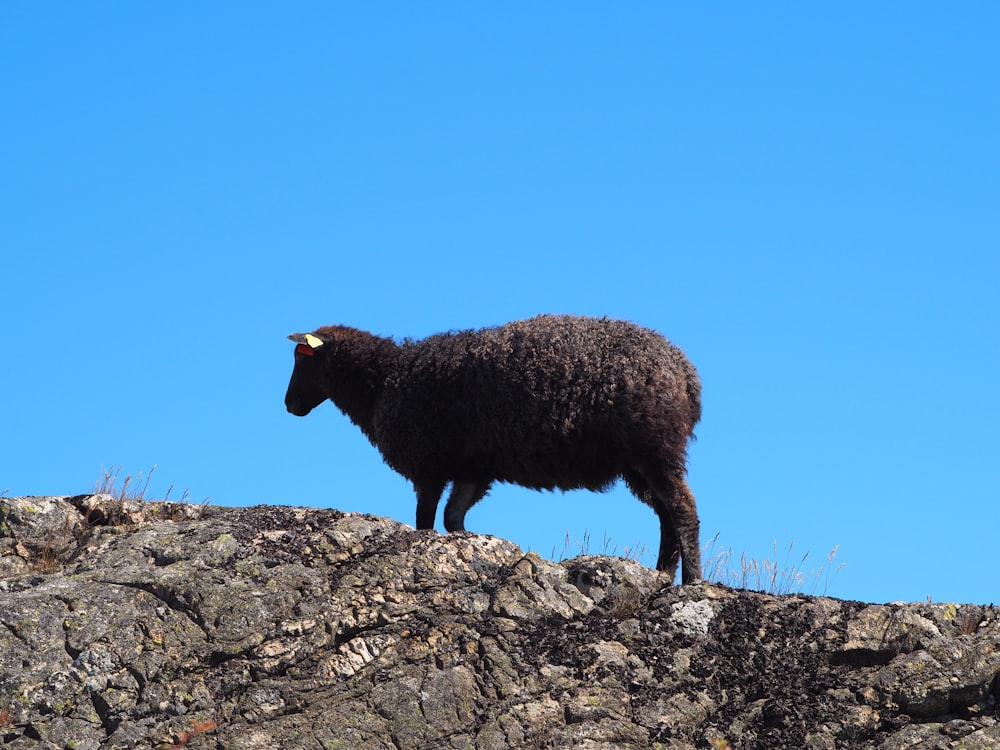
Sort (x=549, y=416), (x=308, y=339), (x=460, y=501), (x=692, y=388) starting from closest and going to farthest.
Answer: (x=549, y=416) < (x=692, y=388) < (x=460, y=501) < (x=308, y=339)

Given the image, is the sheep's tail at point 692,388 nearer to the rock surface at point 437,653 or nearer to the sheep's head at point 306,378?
the rock surface at point 437,653

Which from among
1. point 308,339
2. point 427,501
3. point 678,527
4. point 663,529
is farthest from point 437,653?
point 308,339

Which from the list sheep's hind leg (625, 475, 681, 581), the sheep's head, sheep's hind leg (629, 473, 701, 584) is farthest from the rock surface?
the sheep's head

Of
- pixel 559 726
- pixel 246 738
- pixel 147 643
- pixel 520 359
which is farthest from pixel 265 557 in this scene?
pixel 520 359

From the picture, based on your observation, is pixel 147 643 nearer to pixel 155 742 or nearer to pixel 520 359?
pixel 155 742

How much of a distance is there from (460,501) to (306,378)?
10.4ft

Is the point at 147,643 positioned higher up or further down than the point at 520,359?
further down

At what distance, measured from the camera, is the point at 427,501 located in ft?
41.4

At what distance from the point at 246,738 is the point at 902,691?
4.70 metres

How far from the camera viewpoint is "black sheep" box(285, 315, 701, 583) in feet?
37.8

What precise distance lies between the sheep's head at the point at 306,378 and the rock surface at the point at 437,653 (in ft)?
15.3

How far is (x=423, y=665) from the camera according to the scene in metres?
8.72

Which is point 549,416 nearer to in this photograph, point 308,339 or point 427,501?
point 427,501

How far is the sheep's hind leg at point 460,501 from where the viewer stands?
12.8 meters
